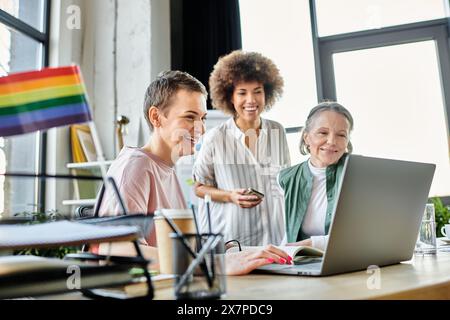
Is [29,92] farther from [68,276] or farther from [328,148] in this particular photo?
[328,148]

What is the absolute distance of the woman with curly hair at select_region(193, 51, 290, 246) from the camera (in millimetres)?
1562

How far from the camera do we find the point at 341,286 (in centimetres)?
58

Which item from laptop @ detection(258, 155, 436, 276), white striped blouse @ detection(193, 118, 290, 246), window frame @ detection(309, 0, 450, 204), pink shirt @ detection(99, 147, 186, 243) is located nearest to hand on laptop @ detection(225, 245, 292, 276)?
laptop @ detection(258, 155, 436, 276)

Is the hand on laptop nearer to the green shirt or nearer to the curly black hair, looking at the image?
the green shirt

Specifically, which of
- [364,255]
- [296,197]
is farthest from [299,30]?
[364,255]

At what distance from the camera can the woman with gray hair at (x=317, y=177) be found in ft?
4.19

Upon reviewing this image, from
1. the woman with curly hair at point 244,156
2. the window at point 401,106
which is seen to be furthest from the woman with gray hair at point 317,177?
the window at point 401,106

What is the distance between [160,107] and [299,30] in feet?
8.26

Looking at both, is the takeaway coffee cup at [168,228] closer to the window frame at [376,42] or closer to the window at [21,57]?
the window at [21,57]

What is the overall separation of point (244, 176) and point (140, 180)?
0.81 meters

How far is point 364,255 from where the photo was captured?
0.76 m

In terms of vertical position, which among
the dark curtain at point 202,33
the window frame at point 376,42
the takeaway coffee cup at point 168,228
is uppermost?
the dark curtain at point 202,33

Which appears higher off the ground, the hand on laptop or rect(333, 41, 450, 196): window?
rect(333, 41, 450, 196): window

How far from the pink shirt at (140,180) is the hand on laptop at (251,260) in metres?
0.22
